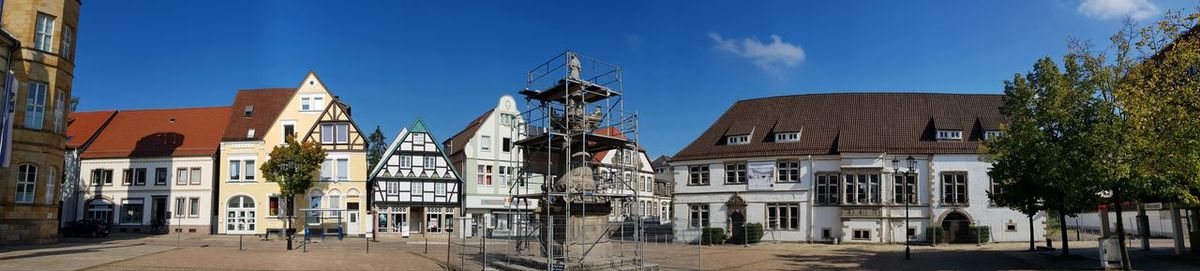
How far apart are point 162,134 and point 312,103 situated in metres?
9.77

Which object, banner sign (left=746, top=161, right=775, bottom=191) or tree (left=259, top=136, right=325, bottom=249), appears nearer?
tree (left=259, top=136, right=325, bottom=249)

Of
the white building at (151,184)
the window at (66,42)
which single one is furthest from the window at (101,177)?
the window at (66,42)

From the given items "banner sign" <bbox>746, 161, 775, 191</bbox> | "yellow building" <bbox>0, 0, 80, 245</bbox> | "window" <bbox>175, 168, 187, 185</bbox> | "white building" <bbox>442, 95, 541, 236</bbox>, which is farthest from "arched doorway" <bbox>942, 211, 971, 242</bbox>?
"window" <bbox>175, 168, 187, 185</bbox>

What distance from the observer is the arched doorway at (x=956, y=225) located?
39.0 meters

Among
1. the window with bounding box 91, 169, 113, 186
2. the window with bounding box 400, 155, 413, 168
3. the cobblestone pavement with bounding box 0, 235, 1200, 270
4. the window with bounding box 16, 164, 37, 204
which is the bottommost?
the cobblestone pavement with bounding box 0, 235, 1200, 270

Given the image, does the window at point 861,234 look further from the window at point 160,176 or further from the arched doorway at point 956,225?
the window at point 160,176

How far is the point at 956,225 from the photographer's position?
39.1 meters

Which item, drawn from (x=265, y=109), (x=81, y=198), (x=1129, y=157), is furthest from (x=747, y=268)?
(x=81, y=198)

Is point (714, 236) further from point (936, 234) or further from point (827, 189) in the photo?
point (936, 234)

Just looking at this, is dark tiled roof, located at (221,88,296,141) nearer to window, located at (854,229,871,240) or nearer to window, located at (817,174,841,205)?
window, located at (817,174,841,205)

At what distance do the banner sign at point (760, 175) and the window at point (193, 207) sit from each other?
102 feet

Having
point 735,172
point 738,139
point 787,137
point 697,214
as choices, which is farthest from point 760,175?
point 697,214

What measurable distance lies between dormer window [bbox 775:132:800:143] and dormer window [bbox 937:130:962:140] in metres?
7.10

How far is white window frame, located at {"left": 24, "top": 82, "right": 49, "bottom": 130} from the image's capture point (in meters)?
29.7
